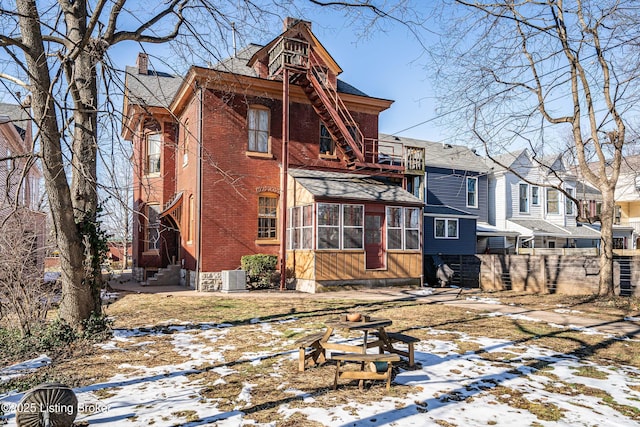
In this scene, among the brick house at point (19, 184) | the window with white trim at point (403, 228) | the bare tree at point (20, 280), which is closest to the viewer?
the brick house at point (19, 184)

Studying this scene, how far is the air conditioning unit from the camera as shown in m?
15.9

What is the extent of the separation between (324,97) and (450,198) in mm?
12228

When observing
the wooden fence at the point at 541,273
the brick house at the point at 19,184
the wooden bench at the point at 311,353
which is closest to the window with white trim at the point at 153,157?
the brick house at the point at 19,184

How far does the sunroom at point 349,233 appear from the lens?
16156 millimetres

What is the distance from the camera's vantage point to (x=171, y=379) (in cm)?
591

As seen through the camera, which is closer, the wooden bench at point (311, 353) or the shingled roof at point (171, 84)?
the wooden bench at point (311, 353)

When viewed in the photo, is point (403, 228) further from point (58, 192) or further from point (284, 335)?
point (58, 192)

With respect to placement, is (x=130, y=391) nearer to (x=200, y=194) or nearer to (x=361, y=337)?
(x=361, y=337)

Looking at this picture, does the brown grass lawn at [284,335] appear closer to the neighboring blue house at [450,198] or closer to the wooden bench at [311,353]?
the wooden bench at [311,353]

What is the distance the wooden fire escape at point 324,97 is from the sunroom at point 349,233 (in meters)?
1.13

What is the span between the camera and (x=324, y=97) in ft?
58.8

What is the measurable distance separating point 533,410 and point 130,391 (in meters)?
4.66

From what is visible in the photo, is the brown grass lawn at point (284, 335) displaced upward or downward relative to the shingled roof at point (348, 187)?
downward

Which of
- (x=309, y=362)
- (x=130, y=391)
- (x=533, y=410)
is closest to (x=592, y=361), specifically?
(x=533, y=410)
